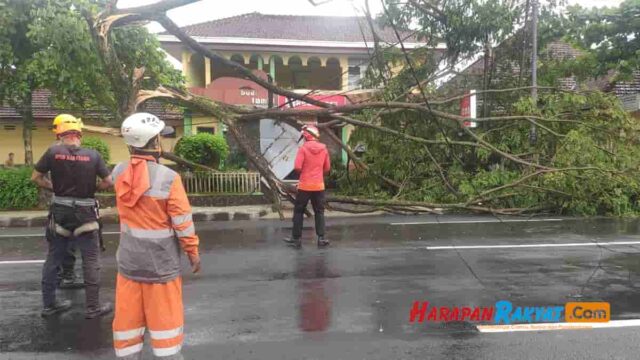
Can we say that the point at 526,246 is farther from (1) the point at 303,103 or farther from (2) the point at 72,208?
(2) the point at 72,208

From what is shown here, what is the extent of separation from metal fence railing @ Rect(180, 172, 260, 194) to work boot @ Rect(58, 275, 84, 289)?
737 centimetres

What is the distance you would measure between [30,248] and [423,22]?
9917 millimetres

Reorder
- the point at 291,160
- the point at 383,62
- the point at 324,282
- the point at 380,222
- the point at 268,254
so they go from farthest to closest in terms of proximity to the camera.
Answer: the point at 291,160
the point at 383,62
the point at 380,222
the point at 268,254
the point at 324,282

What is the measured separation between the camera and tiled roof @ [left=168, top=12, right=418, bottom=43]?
63.5 ft

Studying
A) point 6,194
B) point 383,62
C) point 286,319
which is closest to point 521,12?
point 383,62

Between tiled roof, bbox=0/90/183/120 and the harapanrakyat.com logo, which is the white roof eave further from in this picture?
the harapanrakyat.com logo

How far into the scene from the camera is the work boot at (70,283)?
17.4 ft

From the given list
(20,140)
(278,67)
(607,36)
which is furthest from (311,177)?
(20,140)

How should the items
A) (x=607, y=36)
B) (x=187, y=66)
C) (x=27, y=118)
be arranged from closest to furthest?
(x=607, y=36) < (x=27, y=118) < (x=187, y=66)

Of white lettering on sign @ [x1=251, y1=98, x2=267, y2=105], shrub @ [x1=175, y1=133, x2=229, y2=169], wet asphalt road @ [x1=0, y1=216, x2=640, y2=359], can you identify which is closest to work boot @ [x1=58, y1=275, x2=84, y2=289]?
wet asphalt road @ [x1=0, y1=216, x2=640, y2=359]

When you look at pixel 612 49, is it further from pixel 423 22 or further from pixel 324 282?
pixel 324 282

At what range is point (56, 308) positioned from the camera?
4.52 meters

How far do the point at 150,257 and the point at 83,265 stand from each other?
6.73ft

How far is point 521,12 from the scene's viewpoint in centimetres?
1306
